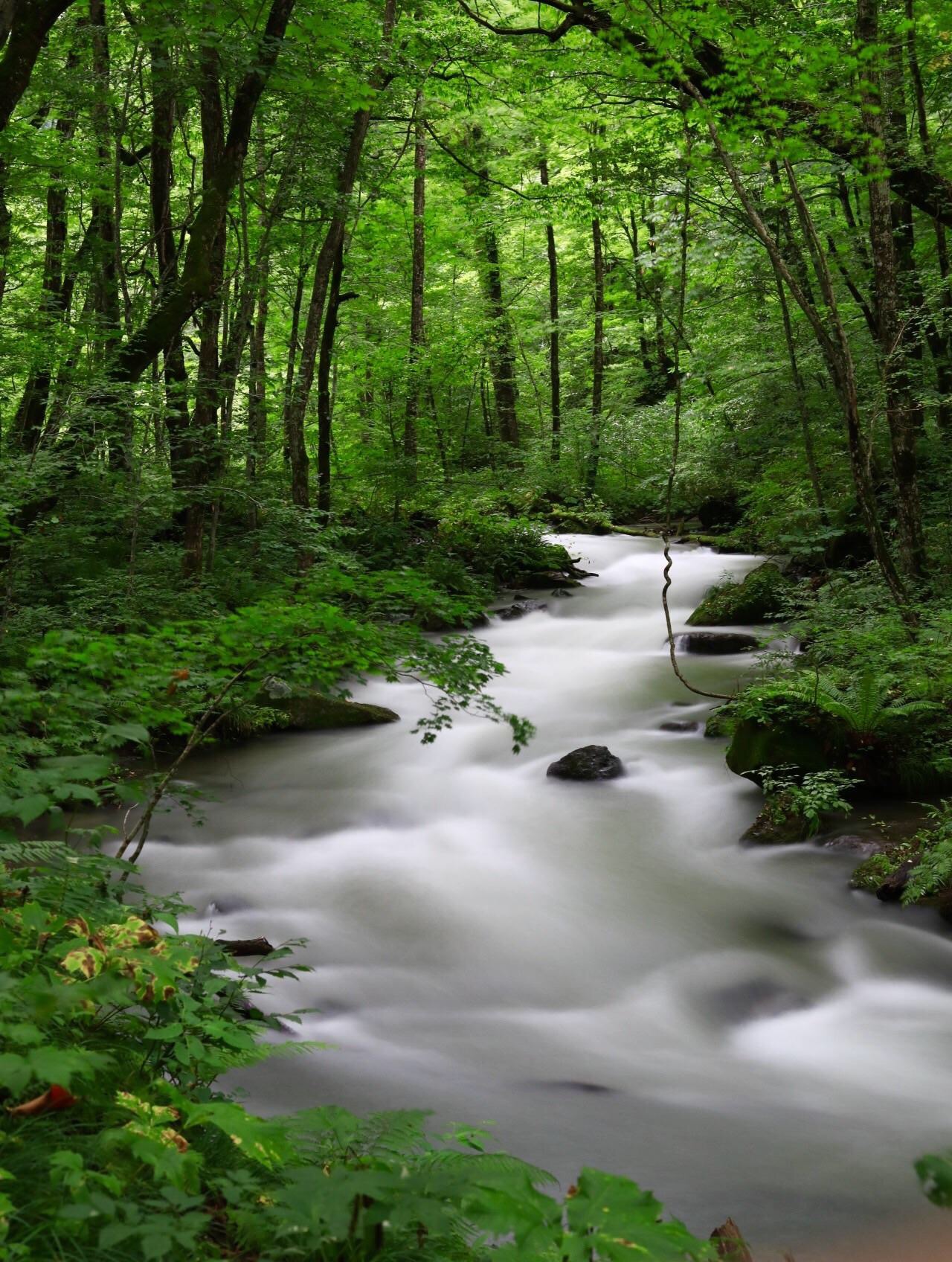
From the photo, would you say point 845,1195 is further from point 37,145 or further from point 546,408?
point 546,408

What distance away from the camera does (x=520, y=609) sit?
13773mm

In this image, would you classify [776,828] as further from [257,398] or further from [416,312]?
[416,312]

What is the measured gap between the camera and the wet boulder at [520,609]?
1359 cm

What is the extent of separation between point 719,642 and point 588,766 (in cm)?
353

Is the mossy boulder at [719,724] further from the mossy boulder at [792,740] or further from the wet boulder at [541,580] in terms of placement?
the wet boulder at [541,580]

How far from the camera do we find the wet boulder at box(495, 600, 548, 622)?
535 inches

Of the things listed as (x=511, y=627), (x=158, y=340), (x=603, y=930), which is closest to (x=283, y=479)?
(x=511, y=627)

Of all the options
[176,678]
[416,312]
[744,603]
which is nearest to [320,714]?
[744,603]

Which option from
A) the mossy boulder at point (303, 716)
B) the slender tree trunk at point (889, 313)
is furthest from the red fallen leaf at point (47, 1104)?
the slender tree trunk at point (889, 313)

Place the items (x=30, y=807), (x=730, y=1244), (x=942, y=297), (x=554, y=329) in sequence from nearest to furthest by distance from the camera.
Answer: (x=30, y=807)
(x=730, y=1244)
(x=942, y=297)
(x=554, y=329)

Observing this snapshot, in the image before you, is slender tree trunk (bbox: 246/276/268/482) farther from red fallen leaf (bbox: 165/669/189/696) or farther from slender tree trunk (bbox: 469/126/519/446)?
red fallen leaf (bbox: 165/669/189/696)

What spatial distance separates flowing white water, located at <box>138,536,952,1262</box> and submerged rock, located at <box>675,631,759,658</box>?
1.12 metres

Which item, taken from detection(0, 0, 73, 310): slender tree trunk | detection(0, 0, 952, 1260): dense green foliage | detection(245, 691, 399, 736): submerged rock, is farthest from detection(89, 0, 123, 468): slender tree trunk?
detection(245, 691, 399, 736): submerged rock

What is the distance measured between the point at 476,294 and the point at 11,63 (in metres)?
14.8
